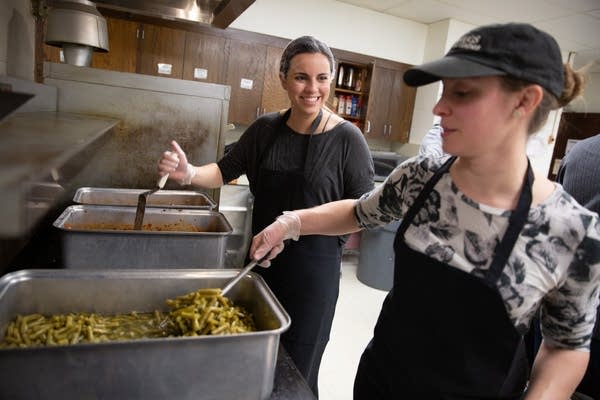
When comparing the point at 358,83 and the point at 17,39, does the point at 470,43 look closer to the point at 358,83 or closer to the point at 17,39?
the point at 17,39

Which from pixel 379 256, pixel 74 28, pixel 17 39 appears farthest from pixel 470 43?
pixel 379 256

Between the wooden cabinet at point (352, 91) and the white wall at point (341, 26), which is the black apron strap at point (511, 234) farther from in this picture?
the wooden cabinet at point (352, 91)

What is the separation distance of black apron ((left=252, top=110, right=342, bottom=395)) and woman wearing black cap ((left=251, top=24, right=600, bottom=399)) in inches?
24.2

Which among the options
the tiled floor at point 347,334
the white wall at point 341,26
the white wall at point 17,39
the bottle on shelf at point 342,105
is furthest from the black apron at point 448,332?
the bottle on shelf at point 342,105

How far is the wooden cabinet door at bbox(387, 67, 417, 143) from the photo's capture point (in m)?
5.17

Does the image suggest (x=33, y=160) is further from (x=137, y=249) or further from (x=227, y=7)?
(x=227, y=7)

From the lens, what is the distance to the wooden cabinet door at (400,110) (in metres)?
5.17

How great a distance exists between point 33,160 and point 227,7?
1.33 metres

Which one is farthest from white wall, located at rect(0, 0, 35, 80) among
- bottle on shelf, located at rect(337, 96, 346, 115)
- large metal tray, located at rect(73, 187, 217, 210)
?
bottle on shelf, located at rect(337, 96, 346, 115)

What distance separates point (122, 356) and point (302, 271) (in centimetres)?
Answer: 97

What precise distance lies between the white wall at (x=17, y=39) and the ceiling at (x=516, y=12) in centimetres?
342

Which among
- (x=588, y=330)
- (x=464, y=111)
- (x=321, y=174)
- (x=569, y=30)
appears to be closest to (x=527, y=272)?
(x=588, y=330)

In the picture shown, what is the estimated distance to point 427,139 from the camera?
230 cm

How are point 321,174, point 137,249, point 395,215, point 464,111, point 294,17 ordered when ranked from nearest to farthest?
point 464,111
point 395,215
point 137,249
point 321,174
point 294,17
